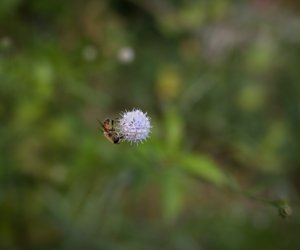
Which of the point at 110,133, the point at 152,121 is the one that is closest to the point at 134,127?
the point at 110,133

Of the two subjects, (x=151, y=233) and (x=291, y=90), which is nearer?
(x=151, y=233)

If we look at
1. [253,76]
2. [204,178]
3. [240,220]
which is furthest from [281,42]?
[204,178]

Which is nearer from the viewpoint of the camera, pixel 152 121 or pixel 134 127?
pixel 134 127

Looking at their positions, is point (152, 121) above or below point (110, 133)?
above

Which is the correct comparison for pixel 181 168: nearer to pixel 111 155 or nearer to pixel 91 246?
pixel 111 155

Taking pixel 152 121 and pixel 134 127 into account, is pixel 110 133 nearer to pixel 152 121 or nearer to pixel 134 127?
pixel 134 127

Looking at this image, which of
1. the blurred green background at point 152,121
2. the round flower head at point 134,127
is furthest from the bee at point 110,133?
the blurred green background at point 152,121
